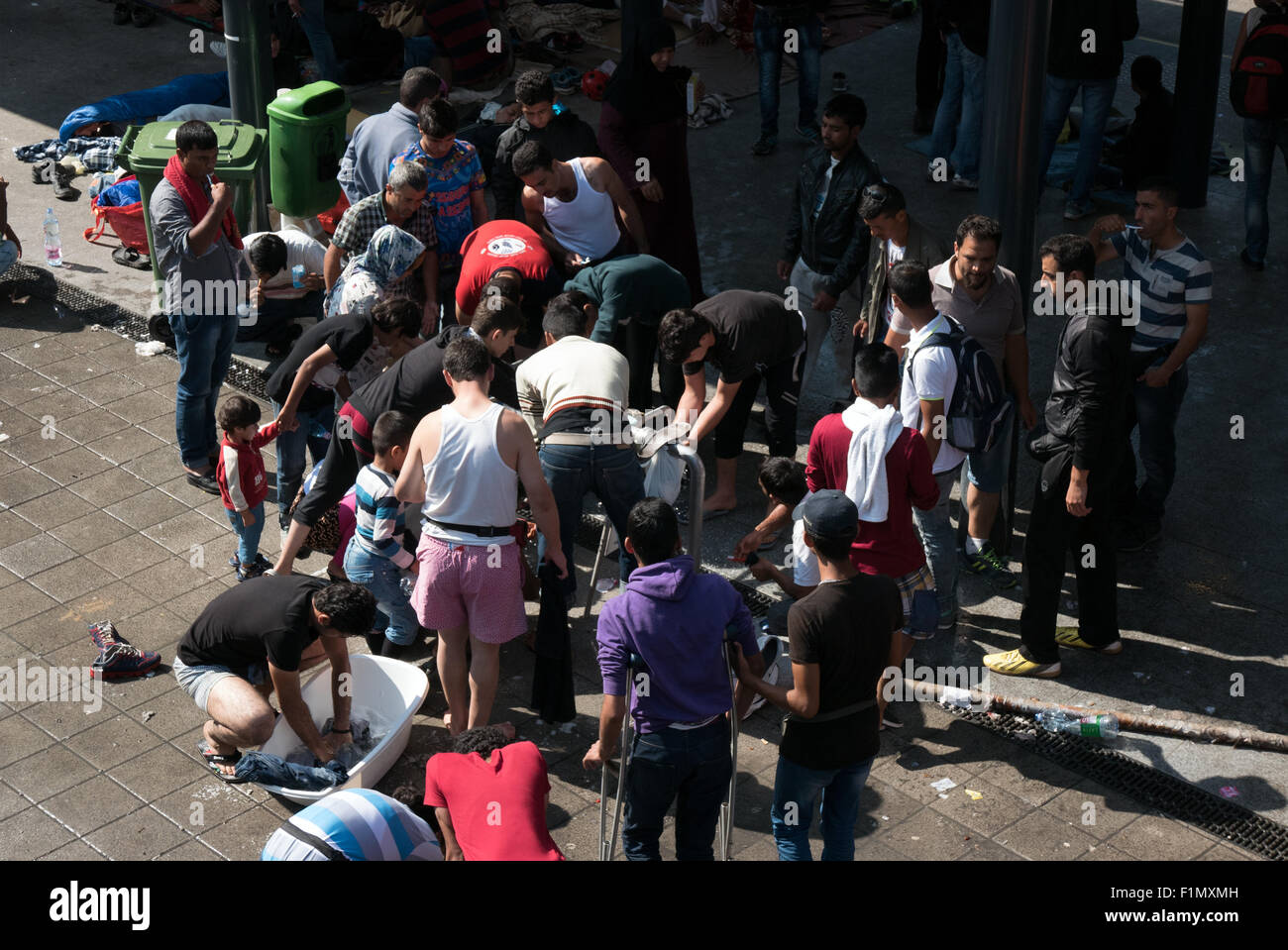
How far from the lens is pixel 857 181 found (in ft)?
27.1

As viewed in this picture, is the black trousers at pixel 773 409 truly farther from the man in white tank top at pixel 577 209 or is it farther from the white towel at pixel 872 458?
the white towel at pixel 872 458

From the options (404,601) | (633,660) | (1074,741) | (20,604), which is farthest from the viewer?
(20,604)

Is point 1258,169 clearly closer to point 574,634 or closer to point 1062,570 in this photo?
point 1062,570

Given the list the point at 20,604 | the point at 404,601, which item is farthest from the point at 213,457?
the point at 404,601

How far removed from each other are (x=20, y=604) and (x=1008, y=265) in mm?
5130

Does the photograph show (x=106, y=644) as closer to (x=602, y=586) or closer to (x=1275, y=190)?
(x=602, y=586)

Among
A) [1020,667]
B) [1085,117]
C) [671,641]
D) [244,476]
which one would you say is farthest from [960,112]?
[671,641]

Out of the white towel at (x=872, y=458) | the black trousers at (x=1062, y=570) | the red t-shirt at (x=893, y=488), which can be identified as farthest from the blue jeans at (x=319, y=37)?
the black trousers at (x=1062, y=570)

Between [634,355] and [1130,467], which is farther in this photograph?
[634,355]

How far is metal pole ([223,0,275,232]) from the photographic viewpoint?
10.4 metres

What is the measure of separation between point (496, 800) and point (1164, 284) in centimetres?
426

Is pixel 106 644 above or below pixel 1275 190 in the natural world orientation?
below
